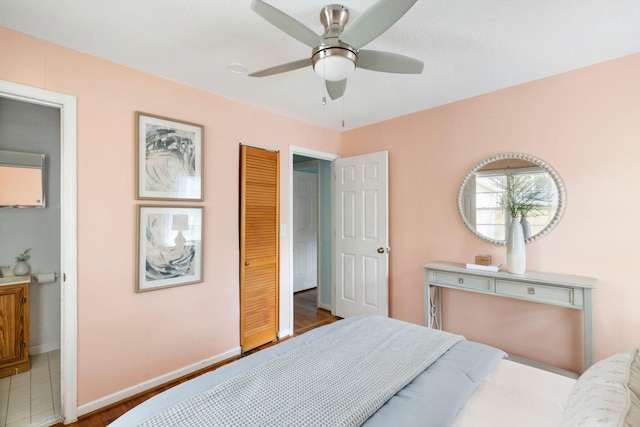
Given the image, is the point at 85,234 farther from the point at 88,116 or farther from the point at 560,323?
the point at 560,323

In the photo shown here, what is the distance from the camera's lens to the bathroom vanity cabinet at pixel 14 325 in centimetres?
239

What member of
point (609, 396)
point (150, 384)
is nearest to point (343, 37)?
point (609, 396)

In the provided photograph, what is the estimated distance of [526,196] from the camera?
7.93 ft

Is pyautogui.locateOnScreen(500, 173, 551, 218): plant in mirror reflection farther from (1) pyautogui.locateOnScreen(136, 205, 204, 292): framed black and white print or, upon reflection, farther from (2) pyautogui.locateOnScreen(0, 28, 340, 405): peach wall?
(1) pyautogui.locateOnScreen(136, 205, 204, 292): framed black and white print

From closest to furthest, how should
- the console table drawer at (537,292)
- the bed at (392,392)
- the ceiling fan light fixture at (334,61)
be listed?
the bed at (392,392) < the ceiling fan light fixture at (334,61) < the console table drawer at (537,292)

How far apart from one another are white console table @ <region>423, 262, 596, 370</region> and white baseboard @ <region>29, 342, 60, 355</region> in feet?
11.9

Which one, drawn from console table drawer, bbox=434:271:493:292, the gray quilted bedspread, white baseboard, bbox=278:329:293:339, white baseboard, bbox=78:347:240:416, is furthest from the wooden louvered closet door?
console table drawer, bbox=434:271:493:292

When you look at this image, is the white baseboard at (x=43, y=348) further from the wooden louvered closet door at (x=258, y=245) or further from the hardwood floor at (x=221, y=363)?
the wooden louvered closet door at (x=258, y=245)

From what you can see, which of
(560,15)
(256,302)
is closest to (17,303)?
(256,302)

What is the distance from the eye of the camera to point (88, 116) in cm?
199

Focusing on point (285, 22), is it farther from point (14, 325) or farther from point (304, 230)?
point (304, 230)

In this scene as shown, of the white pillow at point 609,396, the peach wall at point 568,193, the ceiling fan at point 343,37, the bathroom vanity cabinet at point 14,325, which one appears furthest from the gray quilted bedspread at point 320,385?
the bathroom vanity cabinet at point 14,325

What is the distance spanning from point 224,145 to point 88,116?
1.00 metres

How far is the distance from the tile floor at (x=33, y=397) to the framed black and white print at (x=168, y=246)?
0.95 metres
